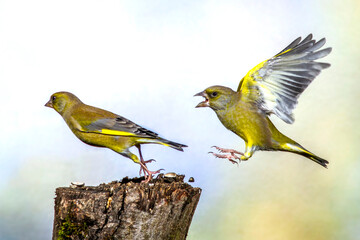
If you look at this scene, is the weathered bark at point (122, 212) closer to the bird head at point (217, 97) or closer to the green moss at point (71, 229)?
the green moss at point (71, 229)

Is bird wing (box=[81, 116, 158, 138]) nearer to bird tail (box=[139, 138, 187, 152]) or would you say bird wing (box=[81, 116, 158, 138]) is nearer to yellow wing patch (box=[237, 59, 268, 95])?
bird tail (box=[139, 138, 187, 152])

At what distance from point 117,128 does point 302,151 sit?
171 centimetres

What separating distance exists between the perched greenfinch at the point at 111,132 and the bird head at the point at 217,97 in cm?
57

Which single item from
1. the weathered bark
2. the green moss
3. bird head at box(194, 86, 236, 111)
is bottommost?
the green moss

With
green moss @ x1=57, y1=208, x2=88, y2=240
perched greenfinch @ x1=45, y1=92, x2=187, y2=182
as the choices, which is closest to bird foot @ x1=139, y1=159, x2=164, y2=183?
perched greenfinch @ x1=45, y1=92, x2=187, y2=182

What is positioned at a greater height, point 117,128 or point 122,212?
point 117,128

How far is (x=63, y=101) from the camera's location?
4.68 metres

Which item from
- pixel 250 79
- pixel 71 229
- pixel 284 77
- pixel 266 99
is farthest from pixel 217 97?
Result: pixel 71 229

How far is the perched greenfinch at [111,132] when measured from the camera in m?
4.28

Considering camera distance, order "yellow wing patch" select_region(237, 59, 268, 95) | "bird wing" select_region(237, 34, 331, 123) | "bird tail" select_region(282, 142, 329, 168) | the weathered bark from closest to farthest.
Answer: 1. the weathered bark
2. "bird wing" select_region(237, 34, 331, 123)
3. "yellow wing patch" select_region(237, 59, 268, 95)
4. "bird tail" select_region(282, 142, 329, 168)

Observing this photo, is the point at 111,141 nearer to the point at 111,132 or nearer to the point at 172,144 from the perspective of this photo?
the point at 111,132

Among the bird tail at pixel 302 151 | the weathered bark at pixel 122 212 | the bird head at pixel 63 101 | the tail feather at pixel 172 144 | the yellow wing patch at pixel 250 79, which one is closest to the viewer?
the weathered bark at pixel 122 212

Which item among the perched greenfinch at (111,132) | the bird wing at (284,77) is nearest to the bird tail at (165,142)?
the perched greenfinch at (111,132)

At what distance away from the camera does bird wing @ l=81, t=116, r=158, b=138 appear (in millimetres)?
4282
